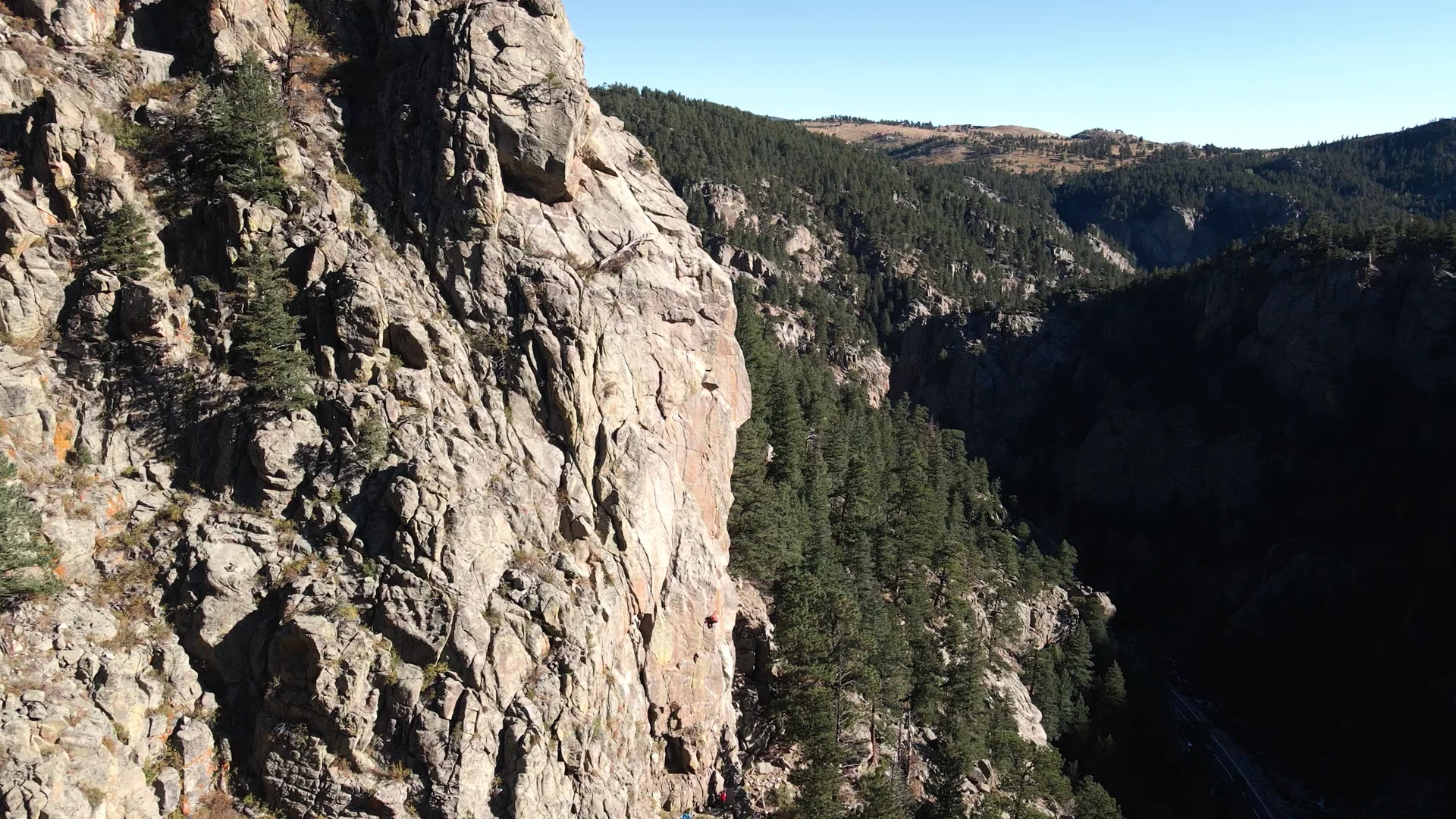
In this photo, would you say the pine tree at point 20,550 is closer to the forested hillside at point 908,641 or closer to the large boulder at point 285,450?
the large boulder at point 285,450

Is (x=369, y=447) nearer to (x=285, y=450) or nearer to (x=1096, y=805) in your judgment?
(x=285, y=450)

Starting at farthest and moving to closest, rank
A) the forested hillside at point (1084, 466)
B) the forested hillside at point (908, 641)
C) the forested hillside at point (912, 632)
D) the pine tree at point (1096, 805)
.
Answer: the forested hillside at point (1084, 466) < the pine tree at point (1096, 805) < the forested hillside at point (912, 632) < the forested hillside at point (908, 641)

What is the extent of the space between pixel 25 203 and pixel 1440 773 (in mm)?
101664

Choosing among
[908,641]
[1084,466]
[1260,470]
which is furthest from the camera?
[1084,466]

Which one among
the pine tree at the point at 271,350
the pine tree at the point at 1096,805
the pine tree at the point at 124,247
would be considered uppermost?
the pine tree at the point at 124,247

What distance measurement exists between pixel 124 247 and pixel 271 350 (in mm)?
6214

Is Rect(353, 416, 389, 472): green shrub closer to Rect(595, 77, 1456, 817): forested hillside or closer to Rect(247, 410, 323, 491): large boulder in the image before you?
Rect(247, 410, 323, 491): large boulder

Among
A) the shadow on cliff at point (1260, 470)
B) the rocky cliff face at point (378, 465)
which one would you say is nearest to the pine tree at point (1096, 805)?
the rocky cliff face at point (378, 465)

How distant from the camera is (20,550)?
79.5 ft

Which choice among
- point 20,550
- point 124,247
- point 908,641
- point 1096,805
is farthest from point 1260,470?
point 20,550

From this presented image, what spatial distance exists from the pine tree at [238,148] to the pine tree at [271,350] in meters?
3.66

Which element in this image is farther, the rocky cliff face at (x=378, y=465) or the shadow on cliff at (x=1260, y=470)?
the shadow on cliff at (x=1260, y=470)

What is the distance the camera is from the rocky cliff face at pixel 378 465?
26734 mm

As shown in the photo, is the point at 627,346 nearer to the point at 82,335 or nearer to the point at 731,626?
the point at 731,626
